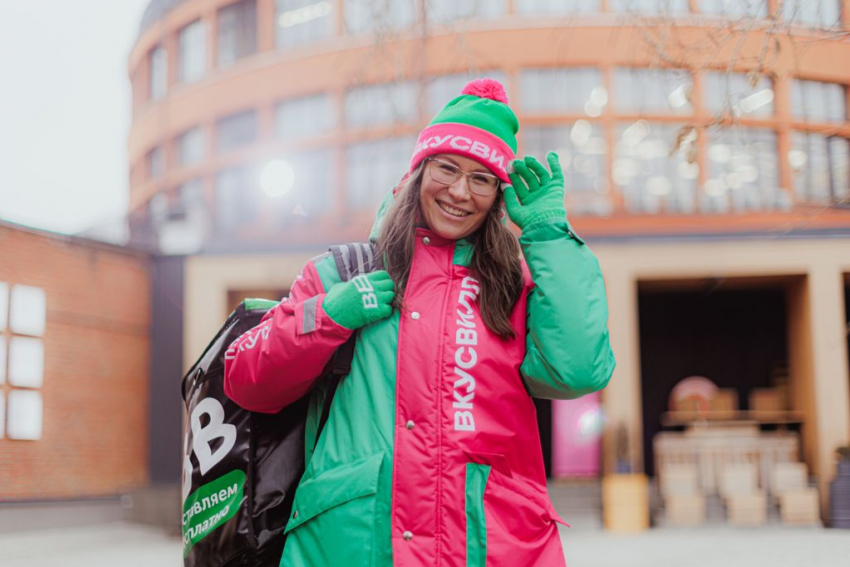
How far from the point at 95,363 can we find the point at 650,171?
46.6 feet

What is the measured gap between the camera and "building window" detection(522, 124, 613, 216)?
23578mm

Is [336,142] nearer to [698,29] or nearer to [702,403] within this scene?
[702,403]

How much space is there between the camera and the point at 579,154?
2416 cm

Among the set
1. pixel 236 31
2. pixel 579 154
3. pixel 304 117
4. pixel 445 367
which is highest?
pixel 236 31

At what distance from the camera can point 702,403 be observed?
70.7 feet

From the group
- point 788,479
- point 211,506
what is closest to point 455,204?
point 211,506

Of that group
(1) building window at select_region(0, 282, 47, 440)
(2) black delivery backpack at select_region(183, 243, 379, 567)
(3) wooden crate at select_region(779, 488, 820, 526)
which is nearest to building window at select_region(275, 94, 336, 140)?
(3) wooden crate at select_region(779, 488, 820, 526)

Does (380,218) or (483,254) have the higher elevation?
(380,218)

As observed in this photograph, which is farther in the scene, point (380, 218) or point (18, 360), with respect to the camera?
point (18, 360)

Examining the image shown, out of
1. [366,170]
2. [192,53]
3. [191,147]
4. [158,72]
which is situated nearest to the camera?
[366,170]

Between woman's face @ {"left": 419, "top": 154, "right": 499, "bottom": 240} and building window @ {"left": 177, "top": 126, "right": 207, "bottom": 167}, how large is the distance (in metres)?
28.0

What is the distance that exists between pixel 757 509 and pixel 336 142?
14.9m

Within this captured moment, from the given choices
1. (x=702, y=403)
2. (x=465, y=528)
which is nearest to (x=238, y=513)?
(x=465, y=528)

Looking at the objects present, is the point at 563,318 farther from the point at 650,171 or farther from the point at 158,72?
the point at 158,72
